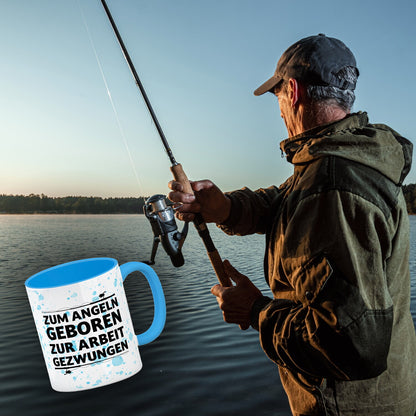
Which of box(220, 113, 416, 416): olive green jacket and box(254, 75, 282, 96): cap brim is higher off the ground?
box(254, 75, 282, 96): cap brim

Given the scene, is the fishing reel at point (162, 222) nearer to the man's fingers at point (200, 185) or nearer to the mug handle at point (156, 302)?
the man's fingers at point (200, 185)

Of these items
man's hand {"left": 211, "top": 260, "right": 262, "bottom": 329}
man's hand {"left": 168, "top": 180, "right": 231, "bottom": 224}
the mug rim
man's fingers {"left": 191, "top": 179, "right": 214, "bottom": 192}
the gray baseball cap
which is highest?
the gray baseball cap

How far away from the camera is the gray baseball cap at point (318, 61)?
155 centimetres

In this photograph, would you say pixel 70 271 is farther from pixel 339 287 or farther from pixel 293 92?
pixel 293 92

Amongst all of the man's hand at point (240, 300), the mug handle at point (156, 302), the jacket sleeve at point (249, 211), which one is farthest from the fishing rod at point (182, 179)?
the mug handle at point (156, 302)

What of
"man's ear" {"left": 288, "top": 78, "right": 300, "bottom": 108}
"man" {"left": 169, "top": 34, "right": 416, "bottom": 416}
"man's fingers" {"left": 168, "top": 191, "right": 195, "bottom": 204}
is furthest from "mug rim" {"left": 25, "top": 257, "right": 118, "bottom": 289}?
"man's ear" {"left": 288, "top": 78, "right": 300, "bottom": 108}

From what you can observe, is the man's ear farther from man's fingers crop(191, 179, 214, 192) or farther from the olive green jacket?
man's fingers crop(191, 179, 214, 192)

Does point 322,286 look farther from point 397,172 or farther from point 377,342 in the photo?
point 397,172

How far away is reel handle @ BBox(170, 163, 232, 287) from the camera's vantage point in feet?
6.29

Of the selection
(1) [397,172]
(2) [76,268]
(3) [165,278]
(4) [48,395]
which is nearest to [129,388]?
(4) [48,395]

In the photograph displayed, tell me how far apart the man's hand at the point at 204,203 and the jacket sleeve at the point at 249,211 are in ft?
0.14

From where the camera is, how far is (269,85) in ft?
6.09

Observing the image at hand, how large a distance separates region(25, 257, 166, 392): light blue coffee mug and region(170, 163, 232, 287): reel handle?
821mm

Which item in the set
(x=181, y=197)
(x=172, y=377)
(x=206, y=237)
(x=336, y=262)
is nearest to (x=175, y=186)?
(x=181, y=197)
